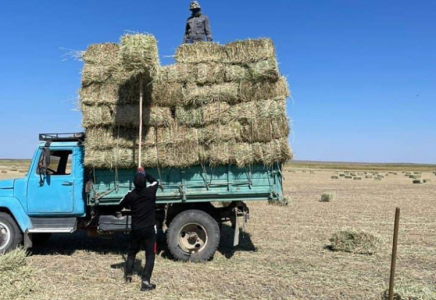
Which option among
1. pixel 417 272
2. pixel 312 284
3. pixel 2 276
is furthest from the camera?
pixel 417 272

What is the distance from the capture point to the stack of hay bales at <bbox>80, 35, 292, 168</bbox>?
26.6ft

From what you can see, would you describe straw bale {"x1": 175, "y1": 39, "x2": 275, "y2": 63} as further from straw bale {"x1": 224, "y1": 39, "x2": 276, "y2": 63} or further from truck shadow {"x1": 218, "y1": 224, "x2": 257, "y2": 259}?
truck shadow {"x1": 218, "y1": 224, "x2": 257, "y2": 259}

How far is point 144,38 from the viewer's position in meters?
A: 7.62

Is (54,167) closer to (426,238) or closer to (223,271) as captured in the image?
(223,271)

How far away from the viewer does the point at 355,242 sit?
357 inches

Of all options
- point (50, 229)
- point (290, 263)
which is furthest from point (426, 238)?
point (50, 229)

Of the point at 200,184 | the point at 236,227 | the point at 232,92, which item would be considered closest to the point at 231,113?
the point at 232,92

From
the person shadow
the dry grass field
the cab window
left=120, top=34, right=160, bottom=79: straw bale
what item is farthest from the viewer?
the cab window

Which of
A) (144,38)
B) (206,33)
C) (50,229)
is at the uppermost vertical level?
(206,33)

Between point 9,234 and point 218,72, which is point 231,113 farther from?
point 9,234

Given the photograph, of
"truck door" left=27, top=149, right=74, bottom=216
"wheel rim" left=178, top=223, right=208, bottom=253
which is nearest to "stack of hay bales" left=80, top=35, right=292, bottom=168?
"truck door" left=27, top=149, right=74, bottom=216

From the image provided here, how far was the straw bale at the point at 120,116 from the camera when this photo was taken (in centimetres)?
810

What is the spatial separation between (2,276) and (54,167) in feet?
9.91

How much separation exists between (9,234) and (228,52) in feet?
19.2
